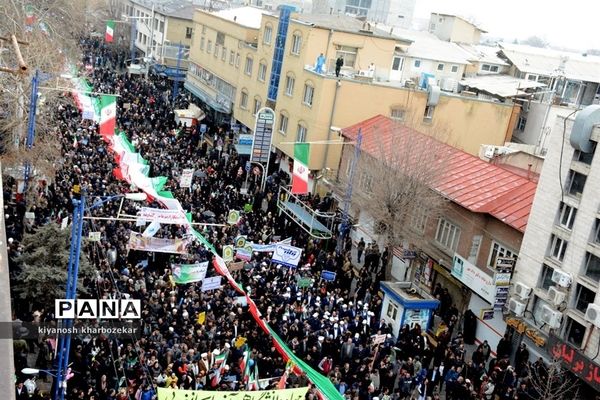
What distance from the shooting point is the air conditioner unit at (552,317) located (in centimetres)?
2342

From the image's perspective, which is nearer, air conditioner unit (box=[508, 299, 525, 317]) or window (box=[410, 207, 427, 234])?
air conditioner unit (box=[508, 299, 525, 317])

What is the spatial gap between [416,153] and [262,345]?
12633 millimetres

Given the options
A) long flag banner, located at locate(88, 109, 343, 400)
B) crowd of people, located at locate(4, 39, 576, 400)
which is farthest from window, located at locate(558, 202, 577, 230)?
long flag banner, located at locate(88, 109, 343, 400)

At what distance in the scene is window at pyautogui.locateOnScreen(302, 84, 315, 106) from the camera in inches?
1574

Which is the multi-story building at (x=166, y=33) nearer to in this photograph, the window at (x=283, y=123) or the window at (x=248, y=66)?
the window at (x=248, y=66)

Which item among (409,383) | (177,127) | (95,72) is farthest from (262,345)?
(95,72)

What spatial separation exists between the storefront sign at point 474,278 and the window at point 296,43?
18726mm

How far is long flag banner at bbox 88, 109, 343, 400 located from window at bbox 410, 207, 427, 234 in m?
8.15

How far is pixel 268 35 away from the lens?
45812 mm

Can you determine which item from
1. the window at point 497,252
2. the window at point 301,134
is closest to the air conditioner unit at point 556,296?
the window at point 497,252

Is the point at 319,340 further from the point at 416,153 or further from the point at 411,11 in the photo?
the point at 411,11

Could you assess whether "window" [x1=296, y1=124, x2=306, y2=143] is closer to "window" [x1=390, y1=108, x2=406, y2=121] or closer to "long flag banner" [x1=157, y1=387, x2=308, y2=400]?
"window" [x1=390, y1=108, x2=406, y2=121]

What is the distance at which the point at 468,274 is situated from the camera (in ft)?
86.6

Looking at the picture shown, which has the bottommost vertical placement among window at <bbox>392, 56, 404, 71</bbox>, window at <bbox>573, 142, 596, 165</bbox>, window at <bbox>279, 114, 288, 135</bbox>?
window at <bbox>279, 114, 288, 135</bbox>
